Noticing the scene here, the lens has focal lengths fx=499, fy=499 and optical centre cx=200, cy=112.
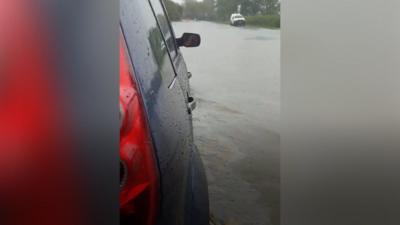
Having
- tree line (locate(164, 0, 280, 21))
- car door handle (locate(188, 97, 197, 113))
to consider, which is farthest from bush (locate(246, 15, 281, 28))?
car door handle (locate(188, 97, 197, 113))

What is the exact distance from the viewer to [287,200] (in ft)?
3.57

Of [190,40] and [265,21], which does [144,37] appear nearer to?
[190,40]

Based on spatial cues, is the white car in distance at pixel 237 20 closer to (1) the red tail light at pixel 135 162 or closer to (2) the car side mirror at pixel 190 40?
(2) the car side mirror at pixel 190 40

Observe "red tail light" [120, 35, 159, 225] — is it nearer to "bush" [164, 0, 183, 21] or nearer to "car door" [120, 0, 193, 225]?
"car door" [120, 0, 193, 225]

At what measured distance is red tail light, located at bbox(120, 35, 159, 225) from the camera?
3.75 ft

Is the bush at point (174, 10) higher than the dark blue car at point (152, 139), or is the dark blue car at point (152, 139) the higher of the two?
the bush at point (174, 10)

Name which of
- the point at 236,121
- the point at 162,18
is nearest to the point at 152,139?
the point at 236,121

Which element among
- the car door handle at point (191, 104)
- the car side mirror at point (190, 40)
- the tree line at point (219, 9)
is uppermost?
the tree line at point (219, 9)

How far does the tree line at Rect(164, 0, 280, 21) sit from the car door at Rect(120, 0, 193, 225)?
0.41 ft

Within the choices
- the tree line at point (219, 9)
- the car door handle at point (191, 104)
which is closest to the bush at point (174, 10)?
the tree line at point (219, 9)

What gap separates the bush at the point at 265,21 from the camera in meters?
1.10

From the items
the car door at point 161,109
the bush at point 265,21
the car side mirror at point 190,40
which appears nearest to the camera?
the bush at point 265,21

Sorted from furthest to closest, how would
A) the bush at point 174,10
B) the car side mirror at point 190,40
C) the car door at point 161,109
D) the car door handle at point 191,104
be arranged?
the car door handle at point 191,104, the car side mirror at point 190,40, the bush at point 174,10, the car door at point 161,109

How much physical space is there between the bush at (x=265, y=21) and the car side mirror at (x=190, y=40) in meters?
0.25
